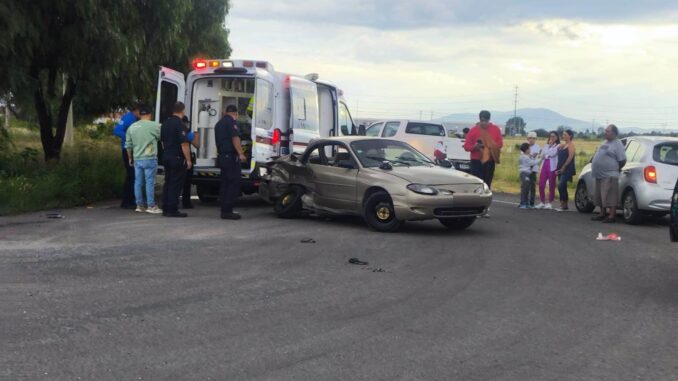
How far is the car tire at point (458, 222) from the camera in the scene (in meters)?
12.1

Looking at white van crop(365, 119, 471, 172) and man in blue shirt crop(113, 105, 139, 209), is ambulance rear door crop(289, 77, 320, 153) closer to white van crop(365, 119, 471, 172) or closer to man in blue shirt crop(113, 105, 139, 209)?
man in blue shirt crop(113, 105, 139, 209)

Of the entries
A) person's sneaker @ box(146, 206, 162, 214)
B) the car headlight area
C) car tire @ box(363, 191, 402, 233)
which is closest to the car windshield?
car tire @ box(363, 191, 402, 233)

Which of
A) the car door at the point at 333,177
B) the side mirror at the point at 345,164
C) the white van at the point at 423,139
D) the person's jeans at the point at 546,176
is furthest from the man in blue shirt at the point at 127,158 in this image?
the white van at the point at 423,139

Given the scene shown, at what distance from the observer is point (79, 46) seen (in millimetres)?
14688

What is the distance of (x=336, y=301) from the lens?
7012 millimetres

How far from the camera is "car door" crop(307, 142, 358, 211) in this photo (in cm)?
1218

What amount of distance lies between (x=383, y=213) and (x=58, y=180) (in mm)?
6462

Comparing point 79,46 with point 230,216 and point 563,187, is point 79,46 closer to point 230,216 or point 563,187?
point 230,216

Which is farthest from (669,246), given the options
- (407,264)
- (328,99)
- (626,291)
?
(328,99)

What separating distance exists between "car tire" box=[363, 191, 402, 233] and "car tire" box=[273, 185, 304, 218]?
5.44 ft

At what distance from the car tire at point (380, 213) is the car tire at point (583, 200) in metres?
5.84

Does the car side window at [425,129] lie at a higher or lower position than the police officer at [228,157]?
higher

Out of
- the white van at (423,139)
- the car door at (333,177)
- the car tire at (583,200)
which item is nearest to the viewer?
the car door at (333,177)

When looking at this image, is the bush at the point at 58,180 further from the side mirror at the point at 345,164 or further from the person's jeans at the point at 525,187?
the person's jeans at the point at 525,187
